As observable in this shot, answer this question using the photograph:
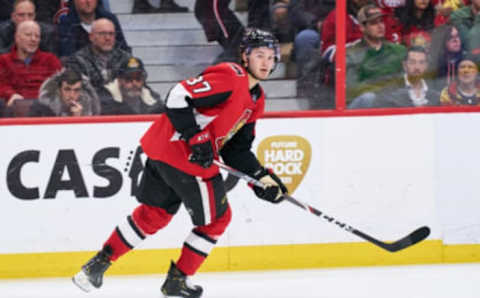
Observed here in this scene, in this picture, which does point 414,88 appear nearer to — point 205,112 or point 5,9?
point 205,112

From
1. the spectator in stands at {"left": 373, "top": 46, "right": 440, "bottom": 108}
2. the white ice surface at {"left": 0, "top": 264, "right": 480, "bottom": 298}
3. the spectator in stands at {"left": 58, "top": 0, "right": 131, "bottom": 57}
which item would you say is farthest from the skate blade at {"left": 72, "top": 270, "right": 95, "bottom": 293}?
the spectator in stands at {"left": 373, "top": 46, "right": 440, "bottom": 108}

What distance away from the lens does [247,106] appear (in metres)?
3.04

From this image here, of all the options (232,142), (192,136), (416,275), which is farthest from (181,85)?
(416,275)

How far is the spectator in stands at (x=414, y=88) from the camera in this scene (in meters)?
3.92

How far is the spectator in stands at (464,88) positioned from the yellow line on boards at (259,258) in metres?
0.71

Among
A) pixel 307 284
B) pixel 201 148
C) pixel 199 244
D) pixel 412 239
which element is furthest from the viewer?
pixel 307 284

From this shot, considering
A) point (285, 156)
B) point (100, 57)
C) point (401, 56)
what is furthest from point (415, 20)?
point (100, 57)

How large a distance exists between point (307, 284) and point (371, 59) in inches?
46.8

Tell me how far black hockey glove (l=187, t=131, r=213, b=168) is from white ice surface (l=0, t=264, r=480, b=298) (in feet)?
2.32

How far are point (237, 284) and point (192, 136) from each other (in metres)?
0.95

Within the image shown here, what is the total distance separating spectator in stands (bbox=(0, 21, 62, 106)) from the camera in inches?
145

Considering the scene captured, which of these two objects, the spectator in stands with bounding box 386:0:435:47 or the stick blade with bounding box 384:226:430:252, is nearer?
the stick blade with bounding box 384:226:430:252

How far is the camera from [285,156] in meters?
3.80

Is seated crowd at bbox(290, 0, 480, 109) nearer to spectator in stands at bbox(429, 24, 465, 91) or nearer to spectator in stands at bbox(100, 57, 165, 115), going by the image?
spectator in stands at bbox(429, 24, 465, 91)
